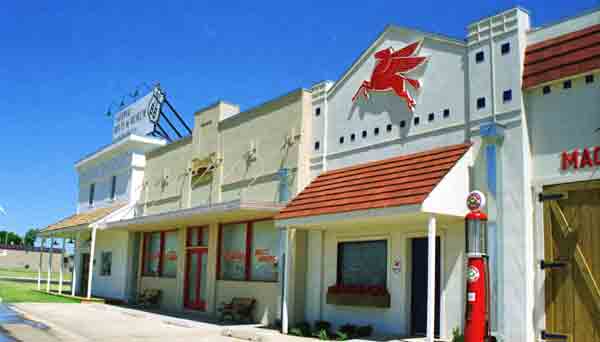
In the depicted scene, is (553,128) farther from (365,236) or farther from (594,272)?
(365,236)

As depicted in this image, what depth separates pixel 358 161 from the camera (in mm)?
15672

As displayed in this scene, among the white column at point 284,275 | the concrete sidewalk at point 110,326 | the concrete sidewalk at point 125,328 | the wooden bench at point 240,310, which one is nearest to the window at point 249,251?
the wooden bench at point 240,310

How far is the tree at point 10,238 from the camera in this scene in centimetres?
13250

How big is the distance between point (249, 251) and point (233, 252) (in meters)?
1.07

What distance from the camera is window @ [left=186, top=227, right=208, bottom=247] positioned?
2212 cm

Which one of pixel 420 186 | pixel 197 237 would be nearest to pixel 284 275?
pixel 420 186

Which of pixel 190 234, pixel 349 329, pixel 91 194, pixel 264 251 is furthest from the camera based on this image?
pixel 91 194

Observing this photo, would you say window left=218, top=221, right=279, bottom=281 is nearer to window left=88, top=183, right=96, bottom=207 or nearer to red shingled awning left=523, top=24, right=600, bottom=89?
red shingled awning left=523, top=24, right=600, bottom=89

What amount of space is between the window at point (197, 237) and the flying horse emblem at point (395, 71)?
29.8ft

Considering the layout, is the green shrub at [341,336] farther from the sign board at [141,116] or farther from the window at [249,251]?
the sign board at [141,116]

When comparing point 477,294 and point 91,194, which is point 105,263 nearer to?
point 91,194

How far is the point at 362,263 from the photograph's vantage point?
15266 mm

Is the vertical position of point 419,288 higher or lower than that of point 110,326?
higher

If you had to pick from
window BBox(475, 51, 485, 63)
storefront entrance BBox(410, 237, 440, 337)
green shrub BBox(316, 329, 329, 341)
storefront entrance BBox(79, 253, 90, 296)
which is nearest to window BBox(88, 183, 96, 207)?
storefront entrance BBox(79, 253, 90, 296)
